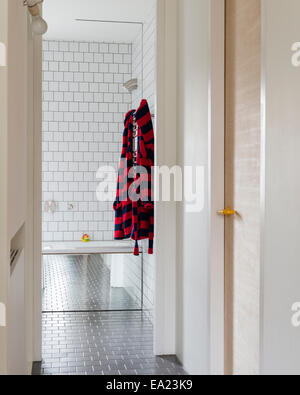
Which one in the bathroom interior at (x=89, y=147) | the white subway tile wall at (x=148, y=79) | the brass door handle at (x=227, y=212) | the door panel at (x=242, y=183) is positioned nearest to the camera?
the door panel at (x=242, y=183)

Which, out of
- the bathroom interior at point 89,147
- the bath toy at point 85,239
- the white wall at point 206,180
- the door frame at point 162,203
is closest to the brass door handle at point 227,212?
the white wall at point 206,180

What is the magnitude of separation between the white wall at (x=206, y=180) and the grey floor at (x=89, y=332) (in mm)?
365

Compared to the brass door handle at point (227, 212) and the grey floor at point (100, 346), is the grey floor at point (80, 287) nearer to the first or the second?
the grey floor at point (100, 346)

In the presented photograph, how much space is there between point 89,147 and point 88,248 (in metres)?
1.48

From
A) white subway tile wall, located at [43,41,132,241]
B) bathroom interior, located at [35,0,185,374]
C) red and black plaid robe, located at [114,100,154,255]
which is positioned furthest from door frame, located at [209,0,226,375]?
Result: white subway tile wall, located at [43,41,132,241]

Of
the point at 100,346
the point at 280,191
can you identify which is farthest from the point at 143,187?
the point at 280,191

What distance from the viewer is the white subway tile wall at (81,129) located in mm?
6883

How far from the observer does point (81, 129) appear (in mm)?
6922

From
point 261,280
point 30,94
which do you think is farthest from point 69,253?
point 261,280

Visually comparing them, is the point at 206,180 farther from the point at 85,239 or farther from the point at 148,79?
the point at 85,239

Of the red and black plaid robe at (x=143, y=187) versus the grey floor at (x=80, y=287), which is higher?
the red and black plaid robe at (x=143, y=187)

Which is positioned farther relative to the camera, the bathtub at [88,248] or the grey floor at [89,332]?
the bathtub at [88,248]

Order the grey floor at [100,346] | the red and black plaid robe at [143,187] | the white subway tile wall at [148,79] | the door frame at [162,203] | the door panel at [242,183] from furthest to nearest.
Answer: the white subway tile wall at [148,79] < the red and black plaid robe at [143,187] < the door frame at [162,203] < the grey floor at [100,346] < the door panel at [242,183]
